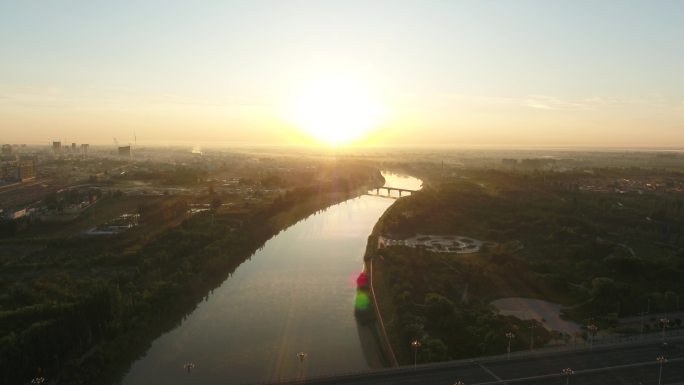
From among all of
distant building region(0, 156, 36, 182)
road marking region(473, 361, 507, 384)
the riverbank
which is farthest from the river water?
distant building region(0, 156, 36, 182)

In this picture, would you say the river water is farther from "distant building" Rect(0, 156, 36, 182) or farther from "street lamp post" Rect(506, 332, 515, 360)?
"distant building" Rect(0, 156, 36, 182)

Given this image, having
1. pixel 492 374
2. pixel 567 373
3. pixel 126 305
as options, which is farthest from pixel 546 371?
pixel 126 305

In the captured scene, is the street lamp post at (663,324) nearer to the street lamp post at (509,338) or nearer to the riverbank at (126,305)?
the street lamp post at (509,338)

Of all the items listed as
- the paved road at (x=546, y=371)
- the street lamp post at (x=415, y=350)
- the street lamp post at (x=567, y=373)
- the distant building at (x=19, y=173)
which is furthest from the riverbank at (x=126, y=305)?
the distant building at (x=19, y=173)

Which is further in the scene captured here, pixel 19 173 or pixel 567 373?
pixel 19 173

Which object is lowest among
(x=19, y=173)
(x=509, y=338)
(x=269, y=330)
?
(x=269, y=330)

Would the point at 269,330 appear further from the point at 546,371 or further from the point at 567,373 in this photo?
the point at 567,373

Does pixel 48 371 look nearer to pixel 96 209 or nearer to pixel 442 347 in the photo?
pixel 442 347
